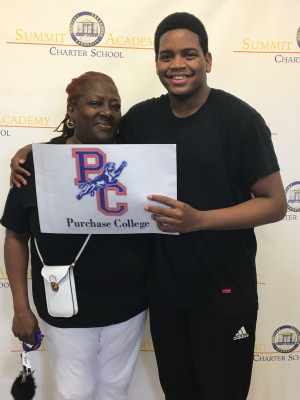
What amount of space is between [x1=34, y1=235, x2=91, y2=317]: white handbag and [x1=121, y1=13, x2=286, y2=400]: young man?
0.26 metres

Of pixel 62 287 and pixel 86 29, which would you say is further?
pixel 86 29

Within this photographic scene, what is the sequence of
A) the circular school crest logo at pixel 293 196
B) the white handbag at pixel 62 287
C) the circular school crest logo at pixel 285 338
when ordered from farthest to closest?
1. the circular school crest logo at pixel 285 338
2. the circular school crest logo at pixel 293 196
3. the white handbag at pixel 62 287

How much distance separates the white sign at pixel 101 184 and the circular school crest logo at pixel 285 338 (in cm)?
109

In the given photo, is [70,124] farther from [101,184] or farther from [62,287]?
[62,287]

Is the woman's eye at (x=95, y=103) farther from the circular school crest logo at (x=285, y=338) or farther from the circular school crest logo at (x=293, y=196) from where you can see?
the circular school crest logo at (x=285, y=338)

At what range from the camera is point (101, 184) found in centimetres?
85

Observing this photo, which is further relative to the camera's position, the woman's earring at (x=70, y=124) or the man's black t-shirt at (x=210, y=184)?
the woman's earring at (x=70, y=124)

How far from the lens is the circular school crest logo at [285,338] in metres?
1.60

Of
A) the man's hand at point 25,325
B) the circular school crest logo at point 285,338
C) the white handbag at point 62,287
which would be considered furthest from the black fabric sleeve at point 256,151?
the circular school crest logo at point 285,338

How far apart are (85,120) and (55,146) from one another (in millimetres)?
175

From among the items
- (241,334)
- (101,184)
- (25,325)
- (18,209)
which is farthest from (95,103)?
(241,334)

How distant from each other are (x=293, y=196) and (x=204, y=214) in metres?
0.81

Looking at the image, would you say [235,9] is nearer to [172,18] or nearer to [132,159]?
[172,18]

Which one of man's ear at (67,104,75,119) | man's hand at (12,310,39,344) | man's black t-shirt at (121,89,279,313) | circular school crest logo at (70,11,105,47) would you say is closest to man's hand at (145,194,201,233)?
man's black t-shirt at (121,89,279,313)
